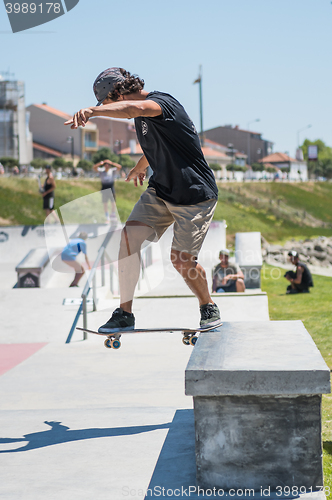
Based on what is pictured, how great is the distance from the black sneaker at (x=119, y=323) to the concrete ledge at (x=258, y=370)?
792 mm

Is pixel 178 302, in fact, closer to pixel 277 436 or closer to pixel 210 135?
pixel 277 436

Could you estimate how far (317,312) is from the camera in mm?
11031

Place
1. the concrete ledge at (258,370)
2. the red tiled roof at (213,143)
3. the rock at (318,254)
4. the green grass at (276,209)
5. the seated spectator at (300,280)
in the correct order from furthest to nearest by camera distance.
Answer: the red tiled roof at (213,143) < the green grass at (276,209) < the rock at (318,254) < the seated spectator at (300,280) < the concrete ledge at (258,370)

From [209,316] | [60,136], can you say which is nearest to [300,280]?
[209,316]

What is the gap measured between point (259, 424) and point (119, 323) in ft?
4.83

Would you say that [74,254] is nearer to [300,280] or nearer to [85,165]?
[300,280]

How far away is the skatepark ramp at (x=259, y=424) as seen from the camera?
2822mm

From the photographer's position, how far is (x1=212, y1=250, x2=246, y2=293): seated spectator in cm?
1124

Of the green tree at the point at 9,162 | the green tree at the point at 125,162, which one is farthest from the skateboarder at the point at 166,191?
the green tree at the point at 125,162

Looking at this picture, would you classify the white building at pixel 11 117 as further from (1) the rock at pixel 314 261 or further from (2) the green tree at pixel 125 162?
(1) the rock at pixel 314 261

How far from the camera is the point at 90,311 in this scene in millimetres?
9609

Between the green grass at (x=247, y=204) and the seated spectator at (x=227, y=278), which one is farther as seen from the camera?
the green grass at (x=247, y=204)

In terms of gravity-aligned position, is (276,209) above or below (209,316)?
above

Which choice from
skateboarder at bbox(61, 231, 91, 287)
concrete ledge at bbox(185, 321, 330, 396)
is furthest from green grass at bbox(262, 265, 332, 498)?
skateboarder at bbox(61, 231, 91, 287)
